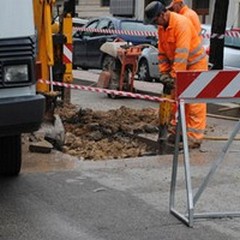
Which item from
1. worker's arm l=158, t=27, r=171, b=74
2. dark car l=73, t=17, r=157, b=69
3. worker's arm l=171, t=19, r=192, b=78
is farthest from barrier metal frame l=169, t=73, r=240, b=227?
dark car l=73, t=17, r=157, b=69

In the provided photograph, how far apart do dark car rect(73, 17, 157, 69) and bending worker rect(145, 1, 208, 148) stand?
11184 mm

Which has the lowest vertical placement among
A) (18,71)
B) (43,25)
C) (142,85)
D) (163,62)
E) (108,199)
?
(142,85)

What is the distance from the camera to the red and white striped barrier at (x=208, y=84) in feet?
18.5

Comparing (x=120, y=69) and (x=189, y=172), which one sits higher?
(x=189, y=172)

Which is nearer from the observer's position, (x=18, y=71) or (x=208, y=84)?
(x=18, y=71)

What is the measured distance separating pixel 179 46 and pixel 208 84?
259 cm

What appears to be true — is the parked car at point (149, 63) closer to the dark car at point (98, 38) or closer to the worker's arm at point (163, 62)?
the dark car at point (98, 38)

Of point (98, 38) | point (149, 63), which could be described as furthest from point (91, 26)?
point (149, 63)

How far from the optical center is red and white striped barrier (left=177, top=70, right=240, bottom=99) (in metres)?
5.63

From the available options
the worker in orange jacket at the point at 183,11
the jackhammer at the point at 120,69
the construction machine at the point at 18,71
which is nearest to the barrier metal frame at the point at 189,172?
the construction machine at the point at 18,71

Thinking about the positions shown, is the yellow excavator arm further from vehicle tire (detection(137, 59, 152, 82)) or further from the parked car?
vehicle tire (detection(137, 59, 152, 82))

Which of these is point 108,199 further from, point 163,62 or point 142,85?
point 142,85

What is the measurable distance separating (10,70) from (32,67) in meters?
0.20

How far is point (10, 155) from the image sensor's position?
6.75 meters
